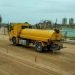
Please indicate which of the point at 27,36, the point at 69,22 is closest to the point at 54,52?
the point at 27,36

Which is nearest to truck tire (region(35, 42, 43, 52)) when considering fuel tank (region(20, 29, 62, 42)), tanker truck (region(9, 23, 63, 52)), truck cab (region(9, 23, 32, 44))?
tanker truck (region(9, 23, 63, 52))

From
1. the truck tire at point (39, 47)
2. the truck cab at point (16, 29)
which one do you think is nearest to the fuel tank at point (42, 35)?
the truck tire at point (39, 47)

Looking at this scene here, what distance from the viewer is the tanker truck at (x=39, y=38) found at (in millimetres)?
19391

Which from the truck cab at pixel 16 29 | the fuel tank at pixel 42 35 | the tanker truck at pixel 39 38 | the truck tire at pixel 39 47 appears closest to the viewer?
the fuel tank at pixel 42 35

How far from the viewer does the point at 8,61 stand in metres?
14.7

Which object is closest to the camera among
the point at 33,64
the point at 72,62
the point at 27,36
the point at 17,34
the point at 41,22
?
the point at 33,64

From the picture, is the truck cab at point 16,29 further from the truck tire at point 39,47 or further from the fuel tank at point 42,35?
the truck tire at point 39,47

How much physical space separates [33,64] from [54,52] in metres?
6.10

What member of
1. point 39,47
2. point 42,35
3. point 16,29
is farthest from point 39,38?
point 16,29

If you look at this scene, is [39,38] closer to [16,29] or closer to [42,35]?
[42,35]

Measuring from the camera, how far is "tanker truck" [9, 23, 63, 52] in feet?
63.6

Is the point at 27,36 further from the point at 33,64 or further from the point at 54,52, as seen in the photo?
the point at 33,64

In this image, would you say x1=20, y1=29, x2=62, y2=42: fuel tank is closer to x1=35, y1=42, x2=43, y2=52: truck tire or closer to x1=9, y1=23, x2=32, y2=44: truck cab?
x1=35, y1=42, x2=43, y2=52: truck tire

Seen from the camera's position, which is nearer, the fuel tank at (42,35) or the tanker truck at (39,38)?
the fuel tank at (42,35)
